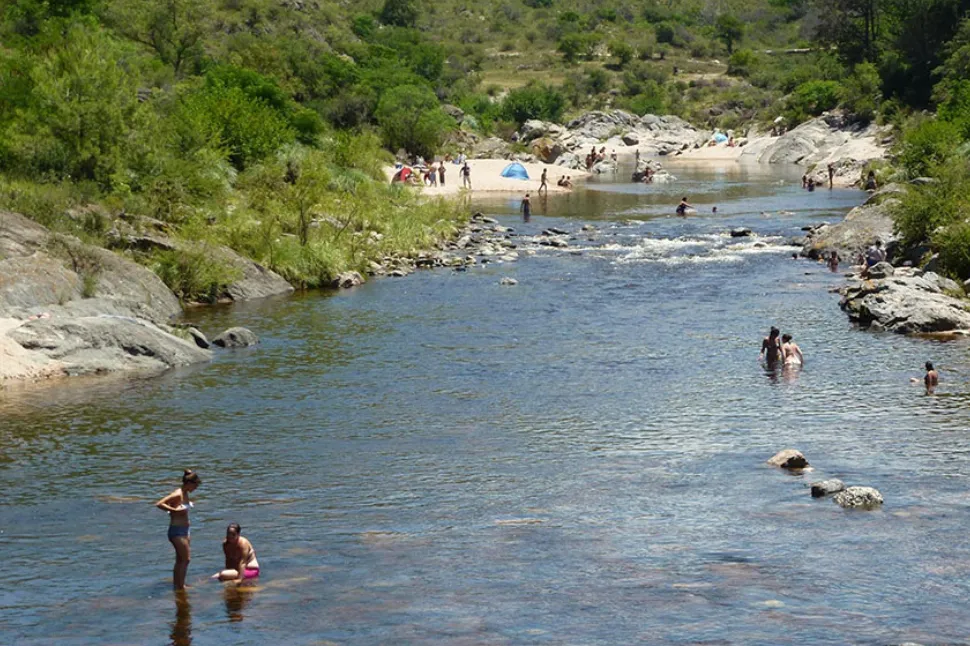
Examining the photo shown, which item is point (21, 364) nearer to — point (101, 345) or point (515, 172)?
point (101, 345)

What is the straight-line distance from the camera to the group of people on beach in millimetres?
18016

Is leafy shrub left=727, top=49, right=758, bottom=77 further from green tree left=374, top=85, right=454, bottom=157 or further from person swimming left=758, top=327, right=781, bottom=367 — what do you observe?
person swimming left=758, top=327, right=781, bottom=367

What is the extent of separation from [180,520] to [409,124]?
3184 inches

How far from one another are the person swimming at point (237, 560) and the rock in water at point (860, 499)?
10300 millimetres

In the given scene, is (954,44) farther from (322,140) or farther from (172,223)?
(172,223)

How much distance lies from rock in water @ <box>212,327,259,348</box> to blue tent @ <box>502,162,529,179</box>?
192 ft

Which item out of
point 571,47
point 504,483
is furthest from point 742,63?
point 504,483

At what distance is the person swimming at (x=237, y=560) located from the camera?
18656 mm

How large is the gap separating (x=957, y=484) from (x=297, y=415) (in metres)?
14.5

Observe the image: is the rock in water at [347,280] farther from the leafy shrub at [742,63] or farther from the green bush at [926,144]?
the leafy shrub at [742,63]

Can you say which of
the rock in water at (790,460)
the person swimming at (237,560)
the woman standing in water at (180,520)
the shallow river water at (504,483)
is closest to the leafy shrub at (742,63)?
the shallow river water at (504,483)

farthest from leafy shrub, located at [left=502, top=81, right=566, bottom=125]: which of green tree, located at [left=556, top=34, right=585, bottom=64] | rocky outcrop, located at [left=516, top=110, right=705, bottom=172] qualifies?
green tree, located at [left=556, top=34, right=585, bottom=64]

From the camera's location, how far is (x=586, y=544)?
20422 mm

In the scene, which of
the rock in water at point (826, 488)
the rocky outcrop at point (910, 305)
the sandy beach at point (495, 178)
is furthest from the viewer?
the sandy beach at point (495, 178)
